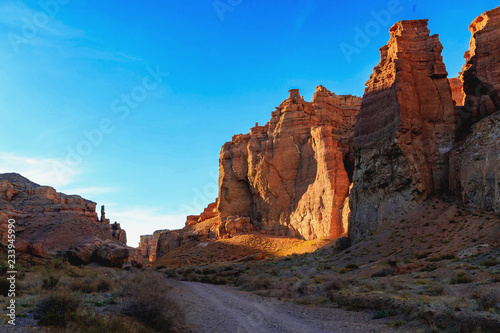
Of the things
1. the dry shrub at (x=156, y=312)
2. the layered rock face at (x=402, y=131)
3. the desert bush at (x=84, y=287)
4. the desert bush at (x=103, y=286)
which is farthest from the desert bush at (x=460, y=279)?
the layered rock face at (x=402, y=131)

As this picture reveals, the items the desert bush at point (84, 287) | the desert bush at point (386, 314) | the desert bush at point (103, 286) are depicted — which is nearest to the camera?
the desert bush at point (386, 314)

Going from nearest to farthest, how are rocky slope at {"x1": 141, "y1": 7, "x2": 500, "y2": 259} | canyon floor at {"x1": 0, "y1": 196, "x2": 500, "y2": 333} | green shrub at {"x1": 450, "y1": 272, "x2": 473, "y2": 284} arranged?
canyon floor at {"x1": 0, "y1": 196, "x2": 500, "y2": 333} < green shrub at {"x1": 450, "y1": 272, "x2": 473, "y2": 284} < rocky slope at {"x1": 141, "y1": 7, "x2": 500, "y2": 259}

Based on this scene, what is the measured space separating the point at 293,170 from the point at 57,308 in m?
55.3

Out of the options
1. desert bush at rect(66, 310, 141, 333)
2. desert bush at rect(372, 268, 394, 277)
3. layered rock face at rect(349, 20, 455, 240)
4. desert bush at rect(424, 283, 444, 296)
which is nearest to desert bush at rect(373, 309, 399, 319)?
desert bush at rect(424, 283, 444, 296)

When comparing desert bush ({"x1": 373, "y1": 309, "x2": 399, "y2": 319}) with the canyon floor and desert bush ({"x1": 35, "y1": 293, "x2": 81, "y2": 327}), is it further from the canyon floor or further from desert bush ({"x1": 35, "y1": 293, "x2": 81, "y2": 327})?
desert bush ({"x1": 35, "y1": 293, "x2": 81, "y2": 327})

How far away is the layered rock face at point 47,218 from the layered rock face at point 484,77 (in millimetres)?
42521

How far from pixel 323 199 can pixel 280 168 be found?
12860mm

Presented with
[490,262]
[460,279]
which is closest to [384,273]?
[490,262]

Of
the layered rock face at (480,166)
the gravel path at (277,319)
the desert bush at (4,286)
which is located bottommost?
the gravel path at (277,319)

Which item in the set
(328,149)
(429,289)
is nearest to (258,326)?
(429,289)

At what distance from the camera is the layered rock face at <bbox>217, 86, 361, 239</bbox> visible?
53.4 m

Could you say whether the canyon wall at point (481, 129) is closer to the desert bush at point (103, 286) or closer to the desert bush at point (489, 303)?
the desert bush at point (489, 303)

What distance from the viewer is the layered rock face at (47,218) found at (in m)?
51.6

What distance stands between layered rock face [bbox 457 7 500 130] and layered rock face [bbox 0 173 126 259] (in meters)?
42.5
